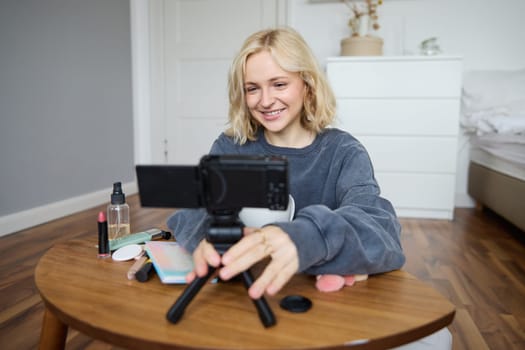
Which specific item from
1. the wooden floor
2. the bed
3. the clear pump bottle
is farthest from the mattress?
the clear pump bottle

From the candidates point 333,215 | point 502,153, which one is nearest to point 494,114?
point 502,153

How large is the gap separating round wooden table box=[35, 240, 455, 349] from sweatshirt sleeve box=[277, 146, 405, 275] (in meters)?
0.04

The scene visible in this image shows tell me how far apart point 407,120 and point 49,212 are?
2.33m

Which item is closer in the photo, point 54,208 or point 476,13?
point 54,208

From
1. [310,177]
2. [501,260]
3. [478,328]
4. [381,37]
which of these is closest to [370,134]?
[381,37]

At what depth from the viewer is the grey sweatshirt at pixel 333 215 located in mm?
575

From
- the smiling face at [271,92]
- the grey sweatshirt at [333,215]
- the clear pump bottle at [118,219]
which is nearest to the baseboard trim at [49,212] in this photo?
the clear pump bottle at [118,219]

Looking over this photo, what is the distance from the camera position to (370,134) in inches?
108

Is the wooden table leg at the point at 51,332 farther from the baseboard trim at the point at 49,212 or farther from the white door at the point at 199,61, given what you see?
the white door at the point at 199,61

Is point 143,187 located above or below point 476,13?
below

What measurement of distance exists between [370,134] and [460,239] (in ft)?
2.88

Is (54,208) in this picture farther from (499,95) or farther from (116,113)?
(499,95)

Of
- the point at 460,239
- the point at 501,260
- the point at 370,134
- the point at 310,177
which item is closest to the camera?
the point at 310,177

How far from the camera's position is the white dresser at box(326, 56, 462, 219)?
2621 millimetres
